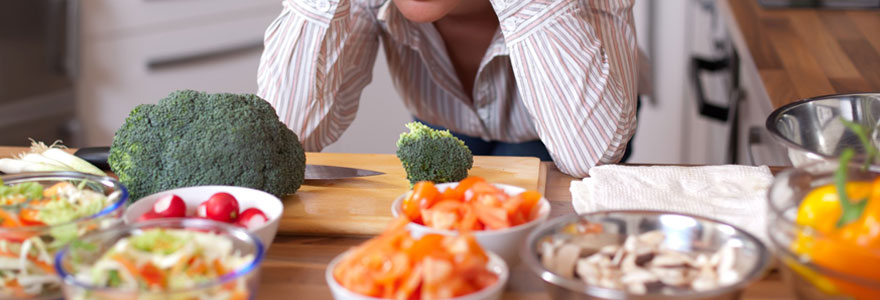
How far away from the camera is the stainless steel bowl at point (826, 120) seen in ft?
3.54

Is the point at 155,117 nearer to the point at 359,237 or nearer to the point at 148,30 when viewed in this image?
the point at 359,237

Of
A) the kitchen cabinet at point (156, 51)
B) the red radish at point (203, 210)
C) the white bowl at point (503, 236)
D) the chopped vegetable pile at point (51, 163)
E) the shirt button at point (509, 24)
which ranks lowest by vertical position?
the kitchen cabinet at point (156, 51)

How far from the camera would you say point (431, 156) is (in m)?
1.12

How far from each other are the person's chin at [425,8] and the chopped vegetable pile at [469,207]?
1.70 ft

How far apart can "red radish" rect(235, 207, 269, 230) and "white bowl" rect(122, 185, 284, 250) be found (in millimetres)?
10

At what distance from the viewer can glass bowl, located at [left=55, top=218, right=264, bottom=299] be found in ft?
2.17

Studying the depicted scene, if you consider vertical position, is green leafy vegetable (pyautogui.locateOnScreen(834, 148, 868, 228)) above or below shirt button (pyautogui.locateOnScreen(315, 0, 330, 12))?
below

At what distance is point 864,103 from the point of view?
113 cm

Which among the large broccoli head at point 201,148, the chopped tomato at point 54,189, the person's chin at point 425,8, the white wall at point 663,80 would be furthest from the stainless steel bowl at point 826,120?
the white wall at point 663,80

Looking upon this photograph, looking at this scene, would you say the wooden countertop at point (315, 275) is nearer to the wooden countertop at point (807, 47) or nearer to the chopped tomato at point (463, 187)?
the chopped tomato at point (463, 187)

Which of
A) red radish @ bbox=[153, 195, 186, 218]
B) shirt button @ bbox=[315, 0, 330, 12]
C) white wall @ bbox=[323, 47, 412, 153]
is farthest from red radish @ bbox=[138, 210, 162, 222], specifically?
white wall @ bbox=[323, 47, 412, 153]

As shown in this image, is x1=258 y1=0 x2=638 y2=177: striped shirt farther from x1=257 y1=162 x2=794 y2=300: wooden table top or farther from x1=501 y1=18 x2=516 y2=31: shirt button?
x1=257 y1=162 x2=794 y2=300: wooden table top

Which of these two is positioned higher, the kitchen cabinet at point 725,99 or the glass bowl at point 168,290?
the glass bowl at point 168,290

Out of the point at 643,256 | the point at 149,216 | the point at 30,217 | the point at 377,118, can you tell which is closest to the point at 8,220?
the point at 30,217
